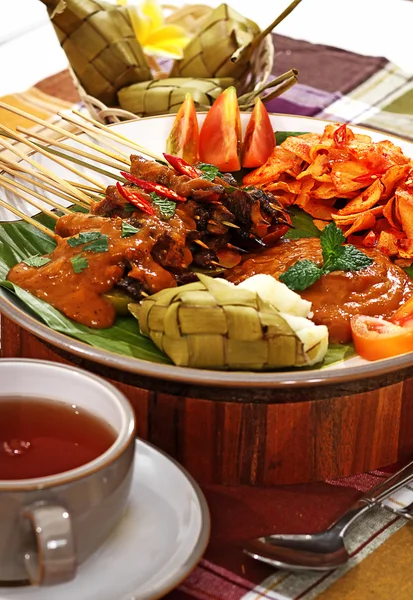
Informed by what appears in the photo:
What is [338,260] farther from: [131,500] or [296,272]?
[131,500]

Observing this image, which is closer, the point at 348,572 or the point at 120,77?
the point at 348,572

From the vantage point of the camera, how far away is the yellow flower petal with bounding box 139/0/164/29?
5.04m

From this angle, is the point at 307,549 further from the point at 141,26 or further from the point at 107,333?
the point at 141,26

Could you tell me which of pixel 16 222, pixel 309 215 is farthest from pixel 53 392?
pixel 309 215

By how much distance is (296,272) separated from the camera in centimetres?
300

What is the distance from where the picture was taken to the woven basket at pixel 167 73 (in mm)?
4414

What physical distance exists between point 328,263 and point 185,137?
3.78 ft

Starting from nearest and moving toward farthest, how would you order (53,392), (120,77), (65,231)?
1. (53,392)
2. (65,231)
3. (120,77)

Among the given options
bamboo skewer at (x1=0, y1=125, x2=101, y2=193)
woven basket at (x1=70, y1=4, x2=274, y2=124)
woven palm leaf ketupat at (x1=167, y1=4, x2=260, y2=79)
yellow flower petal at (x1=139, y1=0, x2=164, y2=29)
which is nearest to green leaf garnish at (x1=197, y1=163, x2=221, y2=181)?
bamboo skewer at (x1=0, y1=125, x2=101, y2=193)

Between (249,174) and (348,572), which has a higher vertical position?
Answer: (249,174)

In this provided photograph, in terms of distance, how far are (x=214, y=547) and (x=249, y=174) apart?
1.99 meters

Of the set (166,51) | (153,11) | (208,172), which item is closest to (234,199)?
(208,172)

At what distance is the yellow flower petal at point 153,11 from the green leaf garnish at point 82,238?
2396 millimetres

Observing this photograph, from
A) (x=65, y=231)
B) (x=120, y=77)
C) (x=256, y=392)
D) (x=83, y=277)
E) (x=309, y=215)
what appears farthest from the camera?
(x=120, y=77)
